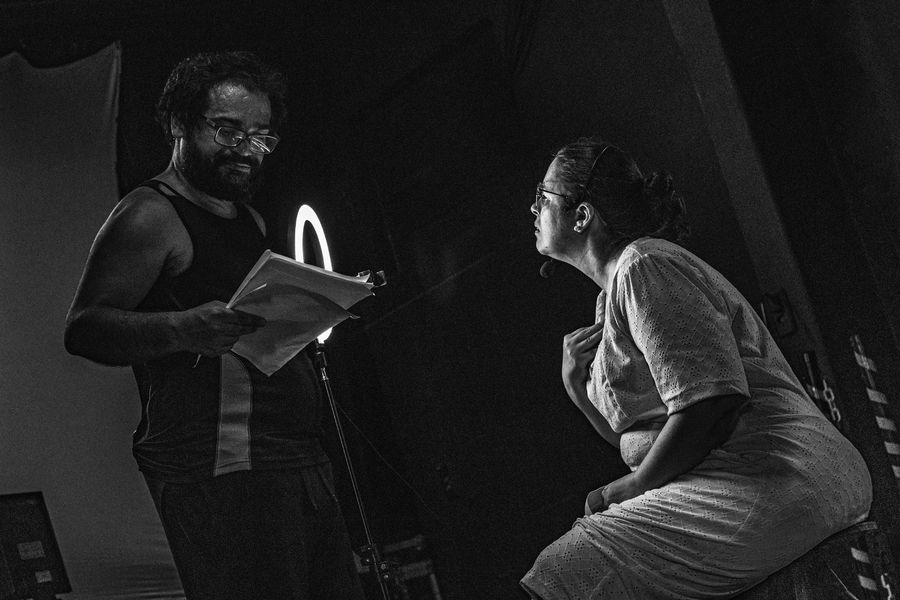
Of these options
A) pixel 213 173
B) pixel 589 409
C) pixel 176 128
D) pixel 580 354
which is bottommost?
pixel 589 409

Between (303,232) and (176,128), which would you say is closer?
(176,128)

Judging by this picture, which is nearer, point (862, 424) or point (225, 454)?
point (225, 454)

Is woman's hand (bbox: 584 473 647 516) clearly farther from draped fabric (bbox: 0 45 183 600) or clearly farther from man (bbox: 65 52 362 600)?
draped fabric (bbox: 0 45 183 600)

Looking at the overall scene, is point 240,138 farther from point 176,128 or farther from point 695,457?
point 695,457

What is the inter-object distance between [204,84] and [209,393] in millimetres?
914

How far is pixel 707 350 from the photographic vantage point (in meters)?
1.75

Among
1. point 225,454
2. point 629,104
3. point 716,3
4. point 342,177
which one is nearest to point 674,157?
point 629,104

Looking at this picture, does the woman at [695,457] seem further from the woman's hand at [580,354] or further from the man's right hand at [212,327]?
the man's right hand at [212,327]

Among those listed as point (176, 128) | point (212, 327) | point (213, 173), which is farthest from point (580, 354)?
point (176, 128)

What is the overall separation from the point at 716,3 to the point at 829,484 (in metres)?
1.92

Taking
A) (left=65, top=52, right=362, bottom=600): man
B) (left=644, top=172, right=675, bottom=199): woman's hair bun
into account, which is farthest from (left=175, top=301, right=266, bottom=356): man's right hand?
(left=644, top=172, right=675, bottom=199): woman's hair bun

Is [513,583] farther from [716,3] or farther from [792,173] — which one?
[716,3]

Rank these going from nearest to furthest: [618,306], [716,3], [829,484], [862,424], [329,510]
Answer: [829,484], [618,306], [329,510], [862,424], [716,3]

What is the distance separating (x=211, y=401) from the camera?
2.34 m
